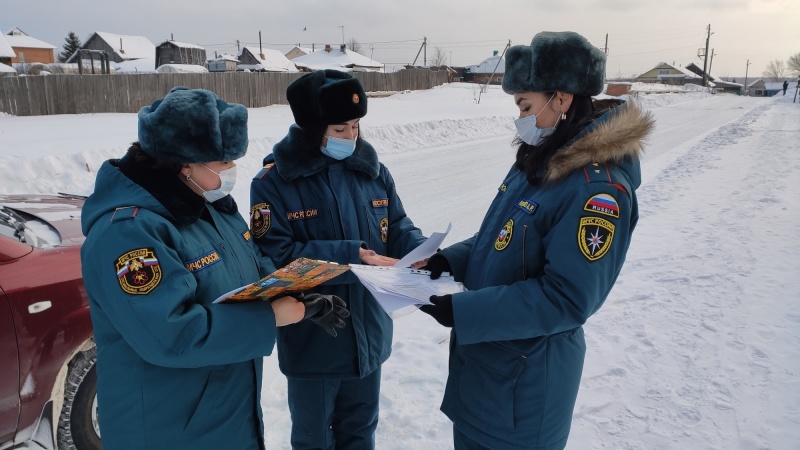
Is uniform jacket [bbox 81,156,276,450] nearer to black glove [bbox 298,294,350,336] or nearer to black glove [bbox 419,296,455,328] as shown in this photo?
black glove [bbox 298,294,350,336]

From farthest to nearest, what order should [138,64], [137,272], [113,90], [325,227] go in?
[138,64], [113,90], [325,227], [137,272]

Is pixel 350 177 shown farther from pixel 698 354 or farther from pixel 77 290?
pixel 698 354

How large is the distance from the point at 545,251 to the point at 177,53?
54.6 metres

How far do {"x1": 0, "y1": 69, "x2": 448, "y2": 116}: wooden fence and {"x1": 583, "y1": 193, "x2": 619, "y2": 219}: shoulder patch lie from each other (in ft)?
35.9

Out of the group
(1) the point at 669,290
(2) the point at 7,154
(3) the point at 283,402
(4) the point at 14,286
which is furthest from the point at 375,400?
(2) the point at 7,154

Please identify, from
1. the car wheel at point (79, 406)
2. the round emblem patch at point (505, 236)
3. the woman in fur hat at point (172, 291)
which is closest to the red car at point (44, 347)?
the car wheel at point (79, 406)

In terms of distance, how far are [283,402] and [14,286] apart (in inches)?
64.9

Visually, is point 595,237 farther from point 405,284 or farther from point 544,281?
point 405,284

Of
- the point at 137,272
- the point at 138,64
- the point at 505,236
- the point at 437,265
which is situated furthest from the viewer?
the point at 138,64

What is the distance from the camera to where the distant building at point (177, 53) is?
49.2 m

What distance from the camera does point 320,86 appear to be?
235 centimetres

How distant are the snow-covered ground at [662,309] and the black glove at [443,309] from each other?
1489 mm

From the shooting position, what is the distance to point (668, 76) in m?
82.8

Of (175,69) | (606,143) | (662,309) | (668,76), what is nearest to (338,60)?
(175,69)
